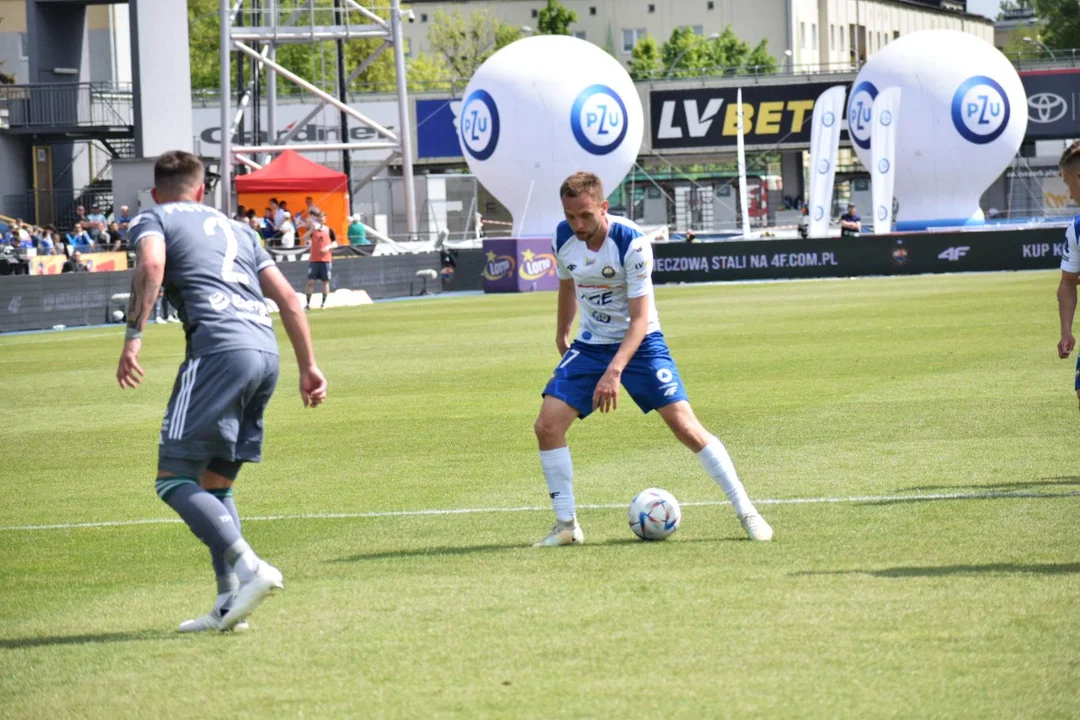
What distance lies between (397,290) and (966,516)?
35.0 m

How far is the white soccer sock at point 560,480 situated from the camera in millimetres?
8586

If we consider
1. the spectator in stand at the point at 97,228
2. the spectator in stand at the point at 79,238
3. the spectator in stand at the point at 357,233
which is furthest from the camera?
the spectator in stand at the point at 357,233

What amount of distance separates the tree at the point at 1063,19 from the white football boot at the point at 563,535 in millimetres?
97522

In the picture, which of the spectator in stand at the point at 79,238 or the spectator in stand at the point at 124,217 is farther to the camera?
the spectator in stand at the point at 124,217

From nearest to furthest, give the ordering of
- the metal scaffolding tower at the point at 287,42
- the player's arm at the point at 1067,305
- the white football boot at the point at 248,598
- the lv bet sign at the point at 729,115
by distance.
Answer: the white football boot at the point at 248,598
the player's arm at the point at 1067,305
the metal scaffolding tower at the point at 287,42
the lv bet sign at the point at 729,115

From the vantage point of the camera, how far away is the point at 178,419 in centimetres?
674

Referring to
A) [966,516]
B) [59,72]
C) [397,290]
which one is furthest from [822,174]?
[966,516]

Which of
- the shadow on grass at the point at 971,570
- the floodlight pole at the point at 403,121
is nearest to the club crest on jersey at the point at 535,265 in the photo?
the floodlight pole at the point at 403,121

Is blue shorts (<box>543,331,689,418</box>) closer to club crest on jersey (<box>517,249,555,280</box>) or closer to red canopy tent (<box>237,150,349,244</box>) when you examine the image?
club crest on jersey (<box>517,249,555,280</box>)

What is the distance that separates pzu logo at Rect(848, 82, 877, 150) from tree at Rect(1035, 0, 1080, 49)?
48.2 m

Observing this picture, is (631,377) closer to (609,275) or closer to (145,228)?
(609,275)

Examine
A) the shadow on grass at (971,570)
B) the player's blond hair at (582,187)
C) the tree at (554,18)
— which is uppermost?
the tree at (554,18)

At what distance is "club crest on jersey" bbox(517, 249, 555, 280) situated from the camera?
142 feet

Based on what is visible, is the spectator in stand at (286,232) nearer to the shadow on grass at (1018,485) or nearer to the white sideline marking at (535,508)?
the white sideline marking at (535,508)
